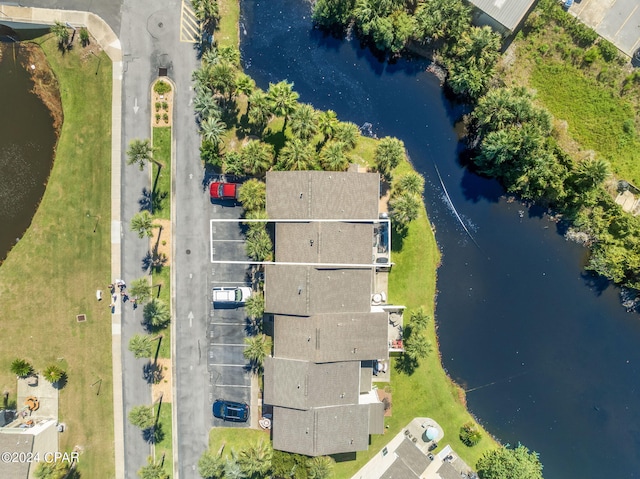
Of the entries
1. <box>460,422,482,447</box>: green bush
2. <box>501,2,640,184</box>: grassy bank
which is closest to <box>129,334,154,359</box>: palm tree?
<box>460,422,482,447</box>: green bush

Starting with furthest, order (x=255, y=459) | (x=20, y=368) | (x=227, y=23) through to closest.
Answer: (x=227, y=23) → (x=20, y=368) → (x=255, y=459)

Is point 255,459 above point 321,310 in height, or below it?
below

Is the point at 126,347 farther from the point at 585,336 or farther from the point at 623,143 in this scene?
the point at 623,143

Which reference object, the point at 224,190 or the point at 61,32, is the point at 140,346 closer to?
the point at 224,190

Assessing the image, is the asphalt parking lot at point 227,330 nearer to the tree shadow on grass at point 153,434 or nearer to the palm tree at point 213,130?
the tree shadow on grass at point 153,434

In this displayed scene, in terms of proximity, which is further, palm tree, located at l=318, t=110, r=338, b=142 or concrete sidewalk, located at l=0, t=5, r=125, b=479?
concrete sidewalk, located at l=0, t=5, r=125, b=479

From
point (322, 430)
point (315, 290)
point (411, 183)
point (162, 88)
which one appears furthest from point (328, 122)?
point (322, 430)

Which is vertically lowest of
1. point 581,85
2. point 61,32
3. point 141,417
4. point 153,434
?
point 153,434

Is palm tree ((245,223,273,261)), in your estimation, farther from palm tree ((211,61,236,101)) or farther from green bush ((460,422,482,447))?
green bush ((460,422,482,447))
